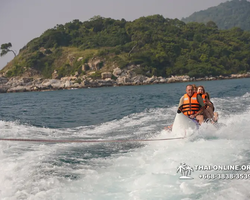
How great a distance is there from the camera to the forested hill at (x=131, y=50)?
64.8 m

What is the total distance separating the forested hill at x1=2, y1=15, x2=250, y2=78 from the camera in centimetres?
6475

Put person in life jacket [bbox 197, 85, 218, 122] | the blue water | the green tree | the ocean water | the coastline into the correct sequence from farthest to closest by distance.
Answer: the green tree
the coastline
the blue water
person in life jacket [bbox 197, 85, 218, 122]
the ocean water

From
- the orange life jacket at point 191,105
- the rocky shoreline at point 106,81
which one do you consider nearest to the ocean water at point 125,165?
the orange life jacket at point 191,105

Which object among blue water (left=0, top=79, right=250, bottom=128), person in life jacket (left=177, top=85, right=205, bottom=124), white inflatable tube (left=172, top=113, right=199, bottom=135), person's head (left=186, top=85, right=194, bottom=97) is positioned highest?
person's head (left=186, top=85, right=194, bottom=97)

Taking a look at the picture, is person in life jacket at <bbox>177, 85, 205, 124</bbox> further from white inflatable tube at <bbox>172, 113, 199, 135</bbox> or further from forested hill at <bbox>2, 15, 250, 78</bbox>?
forested hill at <bbox>2, 15, 250, 78</bbox>

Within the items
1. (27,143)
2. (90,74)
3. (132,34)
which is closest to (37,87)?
(90,74)

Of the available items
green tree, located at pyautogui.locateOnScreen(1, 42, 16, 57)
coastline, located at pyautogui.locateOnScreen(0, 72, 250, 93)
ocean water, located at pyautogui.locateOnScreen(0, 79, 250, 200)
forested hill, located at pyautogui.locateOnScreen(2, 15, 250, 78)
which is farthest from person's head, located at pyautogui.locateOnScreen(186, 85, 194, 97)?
green tree, located at pyautogui.locateOnScreen(1, 42, 16, 57)

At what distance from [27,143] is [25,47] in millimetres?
91031

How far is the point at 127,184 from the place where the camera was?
460cm

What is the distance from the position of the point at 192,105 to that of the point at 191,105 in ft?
0.08

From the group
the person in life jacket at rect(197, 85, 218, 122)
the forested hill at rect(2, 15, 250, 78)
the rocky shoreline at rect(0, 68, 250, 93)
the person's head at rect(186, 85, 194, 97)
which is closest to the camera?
the person's head at rect(186, 85, 194, 97)

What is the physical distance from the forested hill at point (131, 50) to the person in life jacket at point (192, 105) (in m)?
52.3

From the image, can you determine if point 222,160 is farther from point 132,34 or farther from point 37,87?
point 132,34

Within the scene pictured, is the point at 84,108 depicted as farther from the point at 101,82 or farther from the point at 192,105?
the point at 101,82
